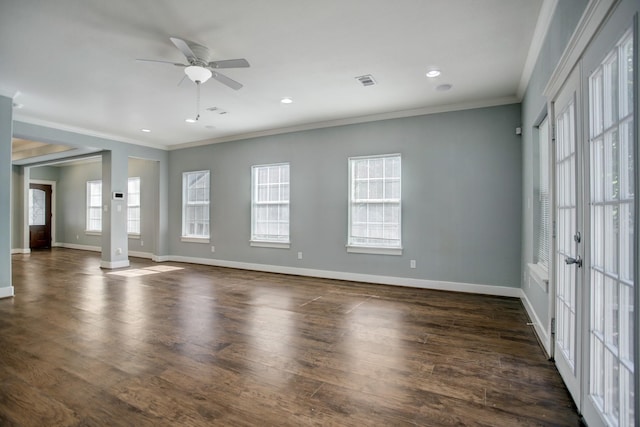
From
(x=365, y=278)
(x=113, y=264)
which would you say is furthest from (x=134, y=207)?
(x=365, y=278)

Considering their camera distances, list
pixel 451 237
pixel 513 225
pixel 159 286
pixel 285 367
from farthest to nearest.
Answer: pixel 159 286, pixel 451 237, pixel 513 225, pixel 285 367

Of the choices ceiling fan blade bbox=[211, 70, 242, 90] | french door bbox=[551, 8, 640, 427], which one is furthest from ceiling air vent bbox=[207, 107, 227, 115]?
french door bbox=[551, 8, 640, 427]

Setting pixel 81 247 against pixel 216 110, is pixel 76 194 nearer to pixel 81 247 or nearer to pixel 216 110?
pixel 81 247

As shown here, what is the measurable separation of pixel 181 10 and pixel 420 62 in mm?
2431

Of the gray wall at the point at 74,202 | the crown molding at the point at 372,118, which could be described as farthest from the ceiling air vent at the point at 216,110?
the gray wall at the point at 74,202

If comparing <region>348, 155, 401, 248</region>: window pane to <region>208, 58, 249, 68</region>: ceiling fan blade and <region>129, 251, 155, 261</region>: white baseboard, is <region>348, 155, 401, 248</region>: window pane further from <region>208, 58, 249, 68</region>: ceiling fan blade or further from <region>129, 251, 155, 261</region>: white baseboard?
<region>129, 251, 155, 261</region>: white baseboard

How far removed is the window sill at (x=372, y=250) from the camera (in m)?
5.41

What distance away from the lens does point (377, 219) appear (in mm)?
5613

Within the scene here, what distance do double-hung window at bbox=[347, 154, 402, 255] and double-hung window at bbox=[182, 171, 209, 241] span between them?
3662 millimetres

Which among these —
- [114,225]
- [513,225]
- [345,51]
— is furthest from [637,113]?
[114,225]

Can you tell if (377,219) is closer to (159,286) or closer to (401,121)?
(401,121)

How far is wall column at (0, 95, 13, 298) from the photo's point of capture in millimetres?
4514

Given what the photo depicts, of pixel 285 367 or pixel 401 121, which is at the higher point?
pixel 401 121

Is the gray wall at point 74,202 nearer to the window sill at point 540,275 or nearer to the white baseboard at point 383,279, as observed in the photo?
the white baseboard at point 383,279
